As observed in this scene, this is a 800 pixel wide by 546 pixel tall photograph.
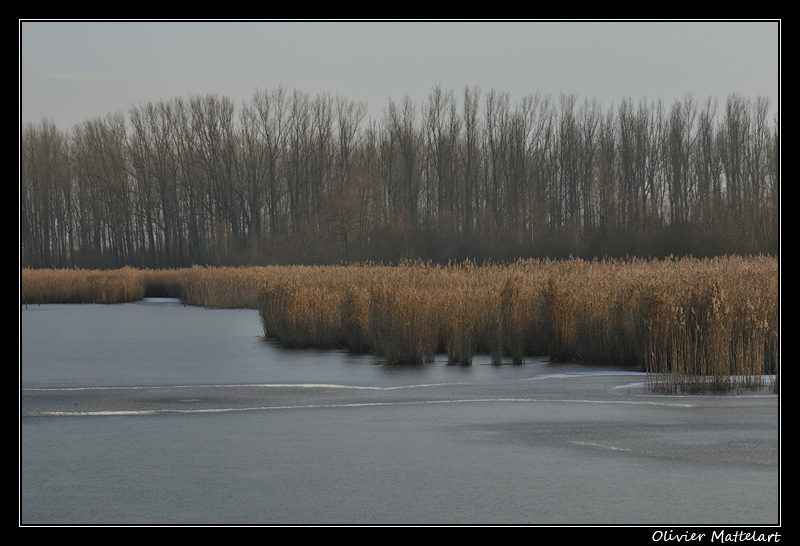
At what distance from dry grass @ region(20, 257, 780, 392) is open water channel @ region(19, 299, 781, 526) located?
1.99 feet

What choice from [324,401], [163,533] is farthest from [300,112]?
[163,533]

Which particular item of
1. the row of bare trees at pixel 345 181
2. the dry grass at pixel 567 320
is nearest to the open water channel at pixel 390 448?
the dry grass at pixel 567 320

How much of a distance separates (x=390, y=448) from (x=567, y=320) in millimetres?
7191

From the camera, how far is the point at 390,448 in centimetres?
750

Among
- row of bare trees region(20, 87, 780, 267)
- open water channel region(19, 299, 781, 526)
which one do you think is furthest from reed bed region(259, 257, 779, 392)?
row of bare trees region(20, 87, 780, 267)

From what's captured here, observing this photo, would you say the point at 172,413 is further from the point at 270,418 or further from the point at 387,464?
the point at 387,464

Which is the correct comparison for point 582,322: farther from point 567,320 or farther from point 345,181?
point 345,181

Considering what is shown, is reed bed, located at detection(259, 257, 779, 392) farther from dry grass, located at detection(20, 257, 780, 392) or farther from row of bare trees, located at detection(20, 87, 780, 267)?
row of bare trees, located at detection(20, 87, 780, 267)

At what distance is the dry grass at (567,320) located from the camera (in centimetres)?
1162

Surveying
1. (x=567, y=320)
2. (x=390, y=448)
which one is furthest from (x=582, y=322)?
(x=390, y=448)

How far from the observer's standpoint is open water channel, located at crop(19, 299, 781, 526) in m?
5.71

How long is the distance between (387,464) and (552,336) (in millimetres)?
7805

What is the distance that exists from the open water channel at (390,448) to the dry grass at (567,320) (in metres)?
0.61

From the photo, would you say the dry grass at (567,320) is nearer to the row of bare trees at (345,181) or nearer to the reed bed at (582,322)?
the reed bed at (582,322)
